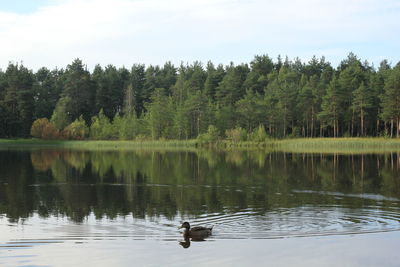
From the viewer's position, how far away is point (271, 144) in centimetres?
9106

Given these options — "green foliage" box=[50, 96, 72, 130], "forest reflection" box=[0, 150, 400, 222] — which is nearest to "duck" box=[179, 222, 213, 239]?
"forest reflection" box=[0, 150, 400, 222]

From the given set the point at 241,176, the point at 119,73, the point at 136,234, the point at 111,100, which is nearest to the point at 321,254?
the point at 136,234

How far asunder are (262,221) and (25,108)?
368 ft

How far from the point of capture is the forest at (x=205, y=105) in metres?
95.4

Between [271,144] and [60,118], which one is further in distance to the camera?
[60,118]

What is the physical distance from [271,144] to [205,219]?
7211cm

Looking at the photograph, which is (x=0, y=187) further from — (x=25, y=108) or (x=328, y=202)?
(x=25, y=108)

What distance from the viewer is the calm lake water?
1434cm

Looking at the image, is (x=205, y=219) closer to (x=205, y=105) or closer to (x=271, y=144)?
(x=271, y=144)

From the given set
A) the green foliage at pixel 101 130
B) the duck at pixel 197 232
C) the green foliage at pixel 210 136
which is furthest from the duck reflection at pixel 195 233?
the green foliage at pixel 101 130

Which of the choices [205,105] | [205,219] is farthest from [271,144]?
[205,219]

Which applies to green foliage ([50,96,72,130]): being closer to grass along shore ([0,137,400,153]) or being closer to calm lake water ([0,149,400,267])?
grass along shore ([0,137,400,153])

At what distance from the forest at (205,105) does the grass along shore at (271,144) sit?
1975 millimetres

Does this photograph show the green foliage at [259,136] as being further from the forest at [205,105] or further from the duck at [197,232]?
the duck at [197,232]
